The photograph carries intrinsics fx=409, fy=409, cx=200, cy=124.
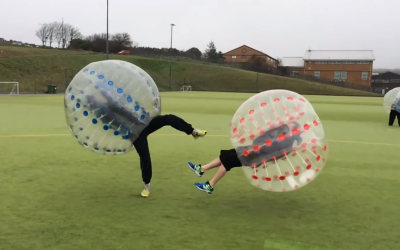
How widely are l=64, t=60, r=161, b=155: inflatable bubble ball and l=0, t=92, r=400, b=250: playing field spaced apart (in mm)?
849

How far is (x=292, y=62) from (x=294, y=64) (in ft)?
4.23

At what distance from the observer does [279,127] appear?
5.11m

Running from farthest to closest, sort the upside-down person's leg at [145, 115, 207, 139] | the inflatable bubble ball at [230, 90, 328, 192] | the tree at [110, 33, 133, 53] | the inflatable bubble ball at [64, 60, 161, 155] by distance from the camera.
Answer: the tree at [110, 33, 133, 53], the inflatable bubble ball at [64, 60, 161, 155], the upside-down person's leg at [145, 115, 207, 139], the inflatable bubble ball at [230, 90, 328, 192]

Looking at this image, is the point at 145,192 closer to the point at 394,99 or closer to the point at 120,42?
the point at 394,99

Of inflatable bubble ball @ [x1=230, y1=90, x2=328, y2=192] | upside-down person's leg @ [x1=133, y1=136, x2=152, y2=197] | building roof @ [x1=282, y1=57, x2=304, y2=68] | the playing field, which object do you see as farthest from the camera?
building roof @ [x1=282, y1=57, x2=304, y2=68]

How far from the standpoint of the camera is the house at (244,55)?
4680 inches

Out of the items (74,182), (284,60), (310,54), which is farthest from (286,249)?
(284,60)

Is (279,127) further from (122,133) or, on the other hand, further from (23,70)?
(23,70)

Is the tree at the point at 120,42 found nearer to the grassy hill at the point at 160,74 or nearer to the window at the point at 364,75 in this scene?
the grassy hill at the point at 160,74

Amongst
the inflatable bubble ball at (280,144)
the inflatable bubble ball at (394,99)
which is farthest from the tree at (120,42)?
the inflatable bubble ball at (280,144)

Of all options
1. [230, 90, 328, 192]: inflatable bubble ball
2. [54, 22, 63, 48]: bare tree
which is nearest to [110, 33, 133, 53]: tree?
[54, 22, 63, 48]: bare tree

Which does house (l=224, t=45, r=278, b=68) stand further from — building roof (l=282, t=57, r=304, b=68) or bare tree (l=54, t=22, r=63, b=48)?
bare tree (l=54, t=22, r=63, b=48)

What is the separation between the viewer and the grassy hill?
53.2 m

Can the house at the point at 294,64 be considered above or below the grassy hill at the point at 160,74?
above
